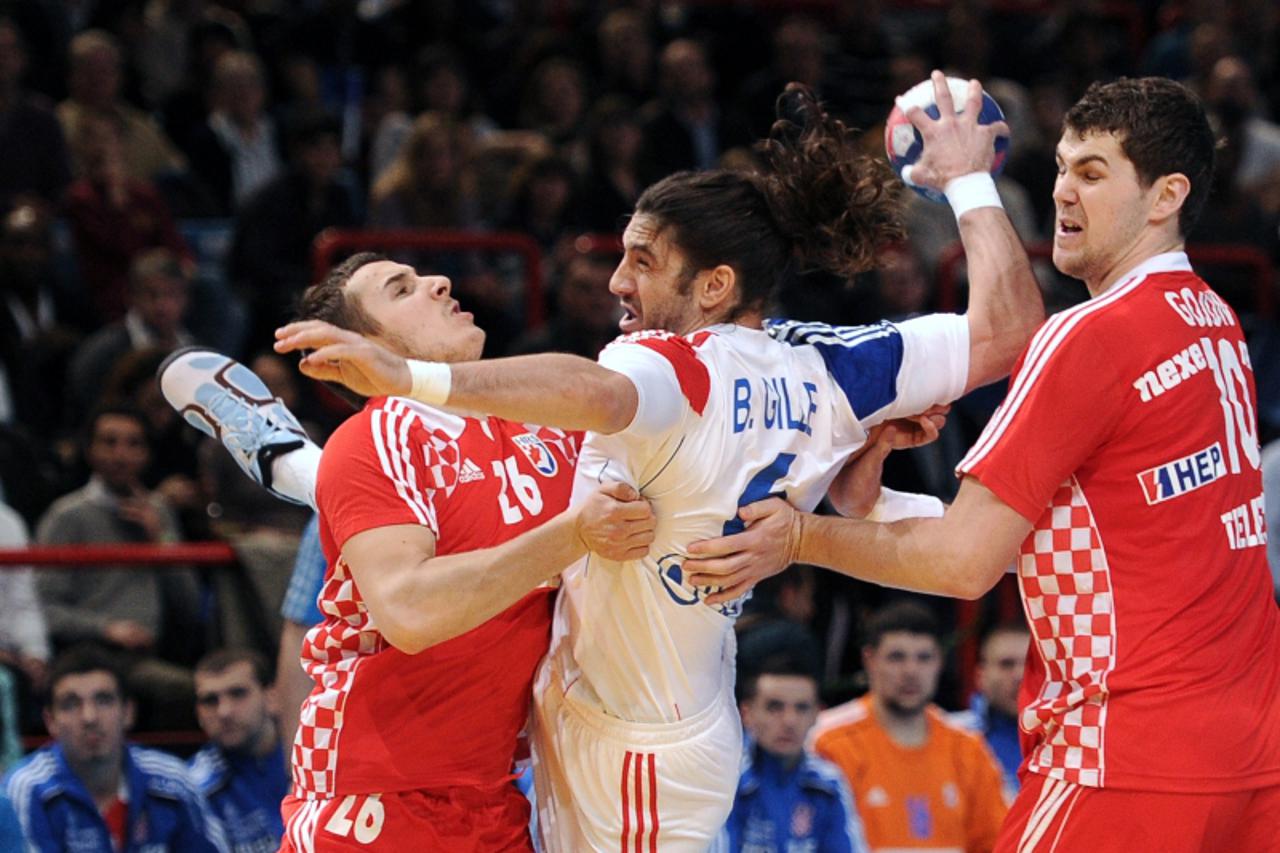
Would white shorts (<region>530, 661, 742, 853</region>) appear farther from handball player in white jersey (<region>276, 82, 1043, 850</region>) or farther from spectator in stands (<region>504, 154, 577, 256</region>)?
spectator in stands (<region>504, 154, 577, 256</region>)

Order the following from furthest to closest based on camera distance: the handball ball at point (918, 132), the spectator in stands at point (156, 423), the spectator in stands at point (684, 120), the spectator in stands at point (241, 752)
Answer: the spectator in stands at point (684, 120), the spectator in stands at point (156, 423), the spectator in stands at point (241, 752), the handball ball at point (918, 132)

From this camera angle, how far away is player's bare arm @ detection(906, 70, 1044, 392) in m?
4.14

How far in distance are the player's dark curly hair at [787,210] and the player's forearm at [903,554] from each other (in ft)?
1.69

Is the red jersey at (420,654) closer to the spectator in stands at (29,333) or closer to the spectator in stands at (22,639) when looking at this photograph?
the spectator in stands at (22,639)

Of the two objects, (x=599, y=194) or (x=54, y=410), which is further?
(x=599, y=194)

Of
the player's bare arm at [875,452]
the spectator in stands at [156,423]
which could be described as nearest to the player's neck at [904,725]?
the spectator in stands at [156,423]

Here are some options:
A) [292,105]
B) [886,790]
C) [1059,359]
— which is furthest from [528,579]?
[292,105]

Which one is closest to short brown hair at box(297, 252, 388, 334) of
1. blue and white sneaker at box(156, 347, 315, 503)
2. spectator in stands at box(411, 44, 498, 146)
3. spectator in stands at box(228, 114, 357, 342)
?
blue and white sneaker at box(156, 347, 315, 503)

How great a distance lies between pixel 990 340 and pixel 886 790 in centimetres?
399

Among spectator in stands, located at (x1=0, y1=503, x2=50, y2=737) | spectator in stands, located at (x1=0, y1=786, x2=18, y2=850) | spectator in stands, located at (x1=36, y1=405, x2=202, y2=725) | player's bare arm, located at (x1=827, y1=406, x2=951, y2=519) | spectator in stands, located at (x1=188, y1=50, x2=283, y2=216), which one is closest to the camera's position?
player's bare arm, located at (x1=827, y1=406, x2=951, y2=519)

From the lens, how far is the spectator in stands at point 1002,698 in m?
7.97

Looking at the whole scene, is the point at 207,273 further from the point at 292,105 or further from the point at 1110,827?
the point at 1110,827

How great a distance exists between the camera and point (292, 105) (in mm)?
11703

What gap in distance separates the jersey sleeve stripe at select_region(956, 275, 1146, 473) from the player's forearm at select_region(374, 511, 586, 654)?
0.81m
